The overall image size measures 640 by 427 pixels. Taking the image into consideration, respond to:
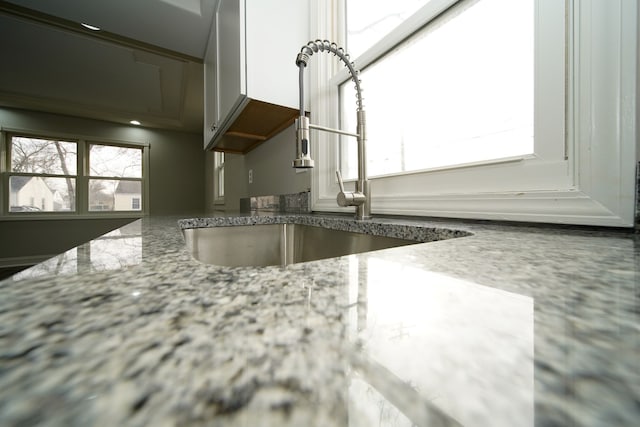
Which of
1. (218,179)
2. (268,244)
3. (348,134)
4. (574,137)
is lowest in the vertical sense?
(268,244)

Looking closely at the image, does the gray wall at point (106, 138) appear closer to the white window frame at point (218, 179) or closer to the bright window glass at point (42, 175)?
the bright window glass at point (42, 175)

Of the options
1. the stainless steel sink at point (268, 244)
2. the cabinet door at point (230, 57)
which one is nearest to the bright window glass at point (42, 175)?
the cabinet door at point (230, 57)

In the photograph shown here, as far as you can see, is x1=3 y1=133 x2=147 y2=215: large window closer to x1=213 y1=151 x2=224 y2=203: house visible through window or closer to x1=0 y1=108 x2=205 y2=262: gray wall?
x1=0 y1=108 x2=205 y2=262: gray wall

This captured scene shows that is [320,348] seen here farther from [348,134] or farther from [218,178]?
[218,178]

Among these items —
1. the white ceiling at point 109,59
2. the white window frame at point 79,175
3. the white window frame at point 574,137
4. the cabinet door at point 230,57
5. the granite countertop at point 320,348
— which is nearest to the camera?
the granite countertop at point 320,348

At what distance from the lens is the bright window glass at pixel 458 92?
0.65 meters

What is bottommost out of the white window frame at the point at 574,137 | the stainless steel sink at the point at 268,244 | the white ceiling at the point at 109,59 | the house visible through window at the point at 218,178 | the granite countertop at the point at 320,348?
the stainless steel sink at the point at 268,244

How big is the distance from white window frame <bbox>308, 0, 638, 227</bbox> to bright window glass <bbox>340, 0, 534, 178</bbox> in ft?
0.20

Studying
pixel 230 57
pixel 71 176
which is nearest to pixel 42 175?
pixel 71 176

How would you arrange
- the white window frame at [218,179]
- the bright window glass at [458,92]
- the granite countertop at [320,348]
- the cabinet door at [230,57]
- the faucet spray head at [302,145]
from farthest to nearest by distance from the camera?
the white window frame at [218,179]
the cabinet door at [230,57]
the faucet spray head at [302,145]
the bright window glass at [458,92]
the granite countertop at [320,348]

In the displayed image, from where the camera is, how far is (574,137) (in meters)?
0.53

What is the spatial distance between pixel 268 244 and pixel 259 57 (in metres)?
0.88

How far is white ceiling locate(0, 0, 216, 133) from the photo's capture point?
157 centimetres

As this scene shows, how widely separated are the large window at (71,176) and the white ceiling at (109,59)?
0.53m
